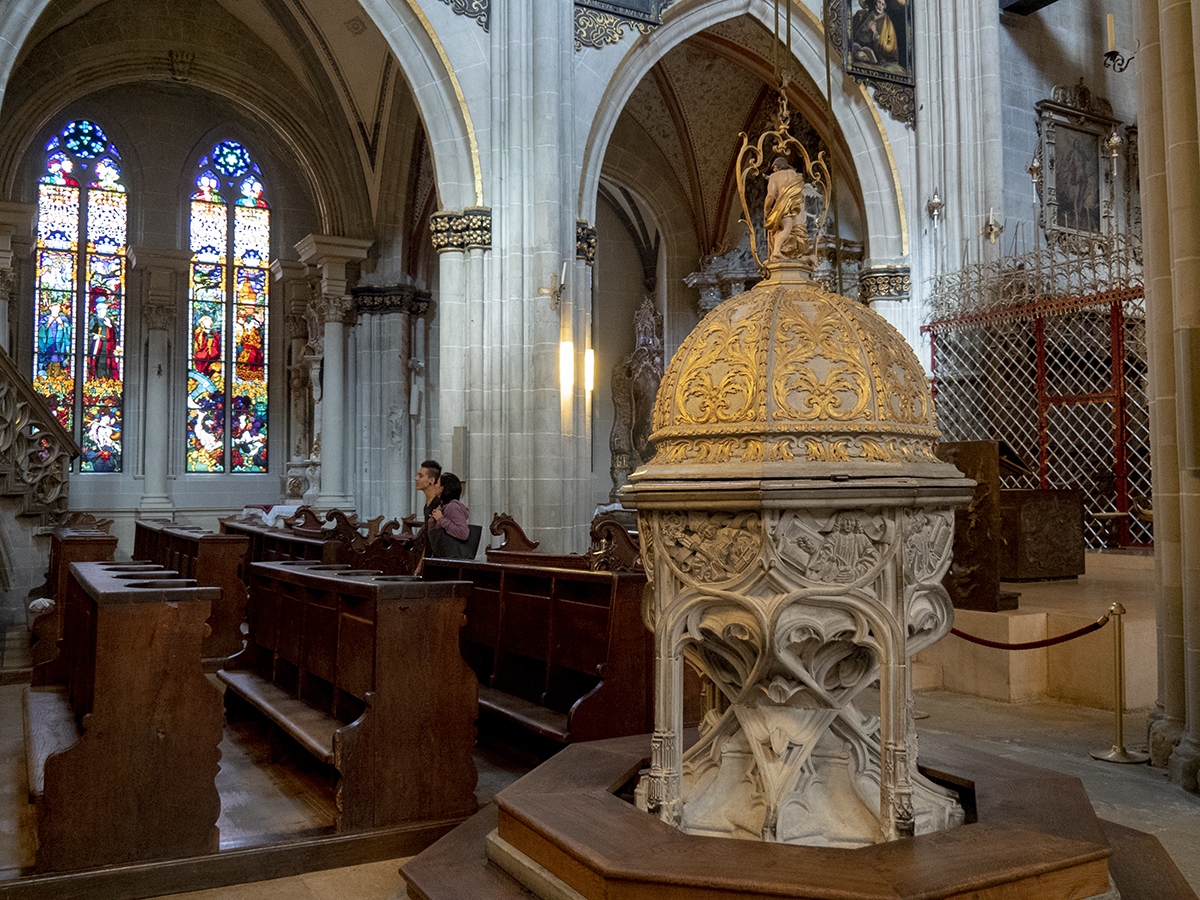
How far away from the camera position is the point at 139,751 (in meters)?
3.01

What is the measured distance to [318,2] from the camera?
12.2m

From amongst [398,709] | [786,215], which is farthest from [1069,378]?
[398,709]

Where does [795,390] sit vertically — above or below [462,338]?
below

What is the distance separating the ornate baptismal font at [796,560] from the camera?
8.00 feet

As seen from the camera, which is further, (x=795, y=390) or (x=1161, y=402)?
(x=1161, y=402)

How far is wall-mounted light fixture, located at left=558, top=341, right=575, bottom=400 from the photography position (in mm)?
9242

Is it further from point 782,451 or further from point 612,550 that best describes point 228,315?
point 782,451

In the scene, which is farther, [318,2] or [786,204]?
[318,2]

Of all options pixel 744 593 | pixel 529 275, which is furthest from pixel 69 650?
pixel 529 275

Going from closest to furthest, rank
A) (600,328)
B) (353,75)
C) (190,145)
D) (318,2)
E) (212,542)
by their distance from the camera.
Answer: (212,542) < (318,2) < (353,75) < (190,145) < (600,328)

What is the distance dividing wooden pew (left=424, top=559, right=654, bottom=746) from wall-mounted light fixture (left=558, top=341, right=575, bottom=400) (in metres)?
4.20

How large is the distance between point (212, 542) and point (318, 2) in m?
8.58

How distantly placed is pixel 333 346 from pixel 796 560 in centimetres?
1234

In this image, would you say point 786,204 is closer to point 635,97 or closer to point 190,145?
point 635,97
